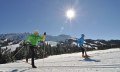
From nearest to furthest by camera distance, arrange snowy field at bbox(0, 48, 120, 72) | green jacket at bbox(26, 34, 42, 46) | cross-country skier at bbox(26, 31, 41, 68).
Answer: snowy field at bbox(0, 48, 120, 72), cross-country skier at bbox(26, 31, 41, 68), green jacket at bbox(26, 34, 42, 46)

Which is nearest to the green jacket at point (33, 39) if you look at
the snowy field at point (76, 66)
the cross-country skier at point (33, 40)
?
the cross-country skier at point (33, 40)

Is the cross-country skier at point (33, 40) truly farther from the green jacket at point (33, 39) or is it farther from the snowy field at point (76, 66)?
the snowy field at point (76, 66)

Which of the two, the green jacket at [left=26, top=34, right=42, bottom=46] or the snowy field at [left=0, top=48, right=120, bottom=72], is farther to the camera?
the green jacket at [left=26, top=34, right=42, bottom=46]

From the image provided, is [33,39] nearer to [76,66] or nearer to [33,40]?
[33,40]

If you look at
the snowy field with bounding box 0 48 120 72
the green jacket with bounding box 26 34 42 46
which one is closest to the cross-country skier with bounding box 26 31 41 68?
the green jacket with bounding box 26 34 42 46

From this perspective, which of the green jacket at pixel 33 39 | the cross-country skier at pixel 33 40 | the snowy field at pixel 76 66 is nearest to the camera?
the snowy field at pixel 76 66

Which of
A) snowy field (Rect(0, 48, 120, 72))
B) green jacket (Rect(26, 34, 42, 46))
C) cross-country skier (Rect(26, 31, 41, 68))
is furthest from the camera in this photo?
green jacket (Rect(26, 34, 42, 46))

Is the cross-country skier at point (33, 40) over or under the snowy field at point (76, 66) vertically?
over

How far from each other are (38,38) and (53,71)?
16.3 ft

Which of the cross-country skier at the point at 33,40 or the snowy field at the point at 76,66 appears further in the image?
the cross-country skier at the point at 33,40

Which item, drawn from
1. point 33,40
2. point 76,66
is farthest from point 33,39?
point 76,66

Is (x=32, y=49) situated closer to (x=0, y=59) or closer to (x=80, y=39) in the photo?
(x=80, y=39)

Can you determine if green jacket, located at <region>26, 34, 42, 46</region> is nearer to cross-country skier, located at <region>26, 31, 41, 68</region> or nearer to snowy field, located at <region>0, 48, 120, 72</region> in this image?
cross-country skier, located at <region>26, 31, 41, 68</region>

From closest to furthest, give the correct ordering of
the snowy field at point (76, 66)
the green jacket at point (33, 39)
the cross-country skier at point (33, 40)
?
the snowy field at point (76, 66) → the cross-country skier at point (33, 40) → the green jacket at point (33, 39)
